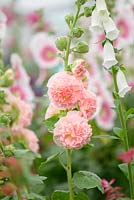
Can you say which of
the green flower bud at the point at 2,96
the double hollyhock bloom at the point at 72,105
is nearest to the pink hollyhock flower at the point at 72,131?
the double hollyhock bloom at the point at 72,105

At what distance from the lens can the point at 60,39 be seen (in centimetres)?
104

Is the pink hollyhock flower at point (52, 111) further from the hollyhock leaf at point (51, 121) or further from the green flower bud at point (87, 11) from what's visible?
the green flower bud at point (87, 11)

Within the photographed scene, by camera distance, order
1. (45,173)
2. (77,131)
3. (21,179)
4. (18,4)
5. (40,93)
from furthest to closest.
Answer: (18,4)
(40,93)
(45,173)
(77,131)
(21,179)

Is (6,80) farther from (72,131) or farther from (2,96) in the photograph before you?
(72,131)

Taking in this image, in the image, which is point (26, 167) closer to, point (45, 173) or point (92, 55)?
point (45, 173)

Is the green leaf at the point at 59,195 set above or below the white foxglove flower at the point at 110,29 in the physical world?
below

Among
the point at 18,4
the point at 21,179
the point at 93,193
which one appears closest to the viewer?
the point at 21,179

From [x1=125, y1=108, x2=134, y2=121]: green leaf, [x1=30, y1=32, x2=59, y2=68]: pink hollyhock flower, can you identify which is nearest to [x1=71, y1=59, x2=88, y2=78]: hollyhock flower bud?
[x1=125, y1=108, x2=134, y2=121]: green leaf

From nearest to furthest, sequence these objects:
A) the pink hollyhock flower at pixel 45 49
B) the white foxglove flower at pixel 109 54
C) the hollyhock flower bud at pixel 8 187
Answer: the hollyhock flower bud at pixel 8 187 < the white foxglove flower at pixel 109 54 < the pink hollyhock flower at pixel 45 49

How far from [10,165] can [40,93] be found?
4.38 feet

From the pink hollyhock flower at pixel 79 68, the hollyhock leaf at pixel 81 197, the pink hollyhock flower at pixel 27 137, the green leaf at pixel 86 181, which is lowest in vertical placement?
the hollyhock leaf at pixel 81 197

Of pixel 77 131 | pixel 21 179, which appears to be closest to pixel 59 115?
pixel 77 131

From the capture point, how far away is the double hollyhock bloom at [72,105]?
100 cm

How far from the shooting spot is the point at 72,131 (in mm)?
1006
